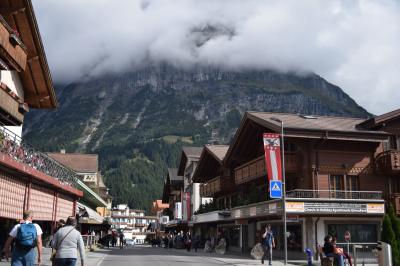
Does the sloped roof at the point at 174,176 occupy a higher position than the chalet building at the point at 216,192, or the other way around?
the sloped roof at the point at 174,176

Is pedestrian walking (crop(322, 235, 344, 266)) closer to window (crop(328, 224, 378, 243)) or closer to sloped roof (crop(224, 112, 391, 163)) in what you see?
sloped roof (crop(224, 112, 391, 163))

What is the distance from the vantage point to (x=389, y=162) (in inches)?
1230

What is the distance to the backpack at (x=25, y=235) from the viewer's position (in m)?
9.99

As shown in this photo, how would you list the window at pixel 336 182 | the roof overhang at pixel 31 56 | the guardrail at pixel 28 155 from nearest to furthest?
the guardrail at pixel 28 155 → the roof overhang at pixel 31 56 → the window at pixel 336 182

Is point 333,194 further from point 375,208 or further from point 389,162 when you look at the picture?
point 389,162

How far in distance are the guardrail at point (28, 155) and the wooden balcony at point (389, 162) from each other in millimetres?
18791

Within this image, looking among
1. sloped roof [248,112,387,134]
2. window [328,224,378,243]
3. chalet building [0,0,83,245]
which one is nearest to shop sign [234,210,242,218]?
sloped roof [248,112,387,134]

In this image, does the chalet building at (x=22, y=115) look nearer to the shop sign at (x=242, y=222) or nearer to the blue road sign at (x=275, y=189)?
the blue road sign at (x=275, y=189)

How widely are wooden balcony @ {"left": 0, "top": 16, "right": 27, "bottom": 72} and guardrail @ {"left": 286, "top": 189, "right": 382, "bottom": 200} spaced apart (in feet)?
57.1

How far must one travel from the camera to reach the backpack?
9992 mm

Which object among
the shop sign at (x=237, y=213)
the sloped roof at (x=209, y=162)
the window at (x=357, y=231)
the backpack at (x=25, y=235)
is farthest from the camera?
the sloped roof at (x=209, y=162)

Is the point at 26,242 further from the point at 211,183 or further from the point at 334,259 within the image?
the point at 211,183

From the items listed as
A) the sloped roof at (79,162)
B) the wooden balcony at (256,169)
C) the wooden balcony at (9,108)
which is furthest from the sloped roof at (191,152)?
the wooden balcony at (9,108)

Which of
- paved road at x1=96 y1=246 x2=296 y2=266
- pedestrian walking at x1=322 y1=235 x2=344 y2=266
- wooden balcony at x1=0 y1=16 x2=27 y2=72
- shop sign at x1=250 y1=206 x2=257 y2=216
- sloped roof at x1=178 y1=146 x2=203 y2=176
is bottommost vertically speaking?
paved road at x1=96 y1=246 x2=296 y2=266
